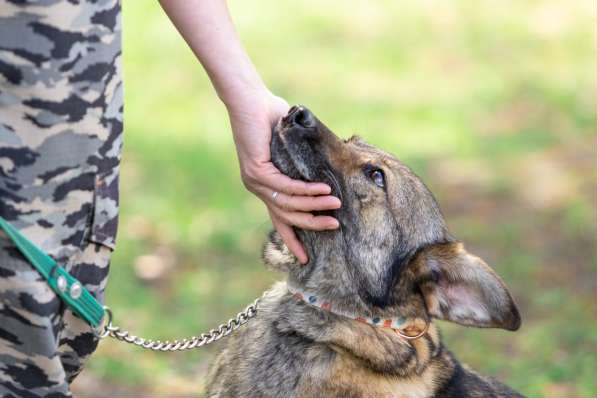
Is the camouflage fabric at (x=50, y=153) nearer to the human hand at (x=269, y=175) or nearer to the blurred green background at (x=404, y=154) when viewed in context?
the human hand at (x=269, y=175)

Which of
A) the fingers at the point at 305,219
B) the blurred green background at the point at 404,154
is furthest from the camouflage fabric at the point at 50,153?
the blurred green background at the point at 404,154

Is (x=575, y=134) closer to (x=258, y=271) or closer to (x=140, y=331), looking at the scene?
(x=258, y=271)

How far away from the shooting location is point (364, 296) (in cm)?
349

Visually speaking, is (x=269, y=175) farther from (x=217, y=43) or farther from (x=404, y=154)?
(x=404, y=154)

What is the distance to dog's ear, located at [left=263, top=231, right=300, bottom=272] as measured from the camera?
3617 mm

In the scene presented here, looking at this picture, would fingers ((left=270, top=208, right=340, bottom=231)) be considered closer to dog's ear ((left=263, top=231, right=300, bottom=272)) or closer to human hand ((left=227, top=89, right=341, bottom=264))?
human hand ((left=227, top=89, right=341, bottom=264))

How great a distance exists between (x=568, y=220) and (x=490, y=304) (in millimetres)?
4502

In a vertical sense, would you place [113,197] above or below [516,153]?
below

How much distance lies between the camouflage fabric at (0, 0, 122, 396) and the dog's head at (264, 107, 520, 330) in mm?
1017

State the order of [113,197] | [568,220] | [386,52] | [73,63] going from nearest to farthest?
[73,63] → [113,197] → [568,220] → [386,52]

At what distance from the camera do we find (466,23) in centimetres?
1226

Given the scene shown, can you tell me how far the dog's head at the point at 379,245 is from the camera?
342cm

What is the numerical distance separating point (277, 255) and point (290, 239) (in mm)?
338

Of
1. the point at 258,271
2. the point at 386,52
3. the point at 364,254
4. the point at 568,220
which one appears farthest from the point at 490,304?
the point at 386,52
